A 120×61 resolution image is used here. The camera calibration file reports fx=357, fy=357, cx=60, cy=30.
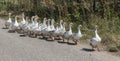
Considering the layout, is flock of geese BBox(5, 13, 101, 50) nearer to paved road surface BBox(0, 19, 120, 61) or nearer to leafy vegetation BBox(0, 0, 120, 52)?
paved road surface BBox(0, 19, 120, 61)

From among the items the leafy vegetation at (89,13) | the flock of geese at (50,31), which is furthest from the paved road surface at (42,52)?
the leafy vegetation at (89,13)

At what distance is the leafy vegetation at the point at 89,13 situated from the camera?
1460cm

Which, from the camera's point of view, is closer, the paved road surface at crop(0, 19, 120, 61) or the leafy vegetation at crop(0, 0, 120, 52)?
the paved road surface at crop(0, 19, 120, 61)

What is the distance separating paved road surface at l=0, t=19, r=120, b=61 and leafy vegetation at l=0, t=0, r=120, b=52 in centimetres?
138

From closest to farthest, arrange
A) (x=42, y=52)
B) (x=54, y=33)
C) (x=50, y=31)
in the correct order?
(x=42, y=52)
(x=54, y=33)
(x=50, y=31)

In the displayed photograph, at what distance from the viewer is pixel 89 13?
1700 centimetres

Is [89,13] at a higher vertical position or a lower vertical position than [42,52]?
higher

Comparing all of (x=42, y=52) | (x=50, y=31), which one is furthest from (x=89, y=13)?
(x=42, y=52)

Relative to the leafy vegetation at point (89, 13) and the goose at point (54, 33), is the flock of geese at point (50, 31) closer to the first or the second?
the goose at point (54, 33)

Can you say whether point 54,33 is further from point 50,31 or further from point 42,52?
point 42,52

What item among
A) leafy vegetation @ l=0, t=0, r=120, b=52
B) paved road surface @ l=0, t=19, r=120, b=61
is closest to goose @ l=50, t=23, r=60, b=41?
paved road surface @ l=0, t=19, r=120, b=61

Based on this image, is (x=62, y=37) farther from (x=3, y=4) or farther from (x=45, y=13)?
(x=3, y=4)

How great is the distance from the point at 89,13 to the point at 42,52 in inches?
205

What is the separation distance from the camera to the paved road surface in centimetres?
1145
